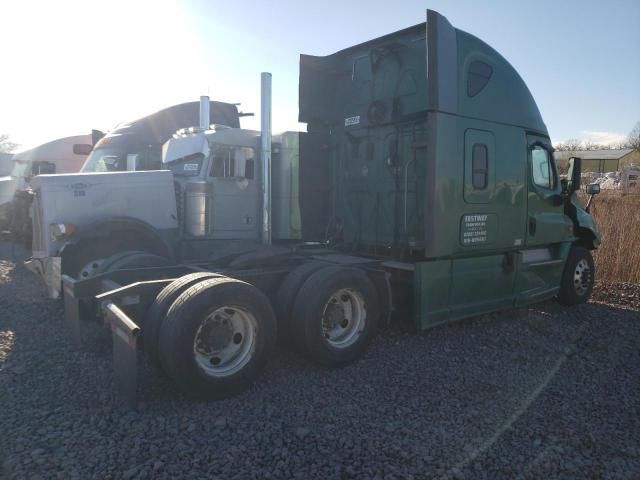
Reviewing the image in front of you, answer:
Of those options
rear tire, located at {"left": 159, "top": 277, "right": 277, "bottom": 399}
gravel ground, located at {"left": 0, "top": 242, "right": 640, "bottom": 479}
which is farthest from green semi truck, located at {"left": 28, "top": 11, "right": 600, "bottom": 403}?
gravel ground, located at {"left": 0, "top": 242, "right": 640, "bottom": 479}

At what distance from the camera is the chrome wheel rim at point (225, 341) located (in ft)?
14.1

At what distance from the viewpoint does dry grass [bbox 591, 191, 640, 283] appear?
1009 cm

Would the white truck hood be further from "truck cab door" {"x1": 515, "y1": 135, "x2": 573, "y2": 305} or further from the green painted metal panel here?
"truck cab door" {"x1": 515, "y1": 135, "x2": 573, "y2": 305}

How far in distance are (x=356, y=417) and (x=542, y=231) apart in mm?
4572

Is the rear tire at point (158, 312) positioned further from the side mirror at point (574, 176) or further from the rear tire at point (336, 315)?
the side mirror at point (574, 176)

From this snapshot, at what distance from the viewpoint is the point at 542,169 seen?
7242 millimetres

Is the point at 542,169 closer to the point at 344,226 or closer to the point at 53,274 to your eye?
the point at 344,226

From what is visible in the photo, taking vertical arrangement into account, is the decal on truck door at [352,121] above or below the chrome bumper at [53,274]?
above

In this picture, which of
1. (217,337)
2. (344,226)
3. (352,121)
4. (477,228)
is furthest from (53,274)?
(477,228)

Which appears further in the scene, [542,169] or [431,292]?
[542,169]

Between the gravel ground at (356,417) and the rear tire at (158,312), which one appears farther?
the rear tire at (158,312)

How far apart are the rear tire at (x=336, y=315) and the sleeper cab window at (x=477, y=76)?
2.66m

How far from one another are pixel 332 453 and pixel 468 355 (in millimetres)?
2635

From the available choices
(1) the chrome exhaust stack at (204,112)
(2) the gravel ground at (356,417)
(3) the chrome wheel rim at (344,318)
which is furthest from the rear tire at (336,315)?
(1) the chrome exhaust stack at (204,112)
